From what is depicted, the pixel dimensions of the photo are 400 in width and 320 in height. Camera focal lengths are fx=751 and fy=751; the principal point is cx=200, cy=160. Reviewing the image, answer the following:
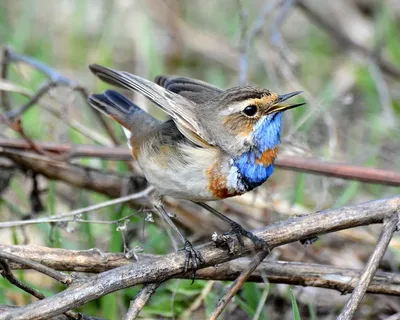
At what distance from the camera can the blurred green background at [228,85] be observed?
4859 millimetres

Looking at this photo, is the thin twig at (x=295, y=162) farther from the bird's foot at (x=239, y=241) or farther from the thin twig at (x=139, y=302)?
the thin twig at (x=139, y=302)

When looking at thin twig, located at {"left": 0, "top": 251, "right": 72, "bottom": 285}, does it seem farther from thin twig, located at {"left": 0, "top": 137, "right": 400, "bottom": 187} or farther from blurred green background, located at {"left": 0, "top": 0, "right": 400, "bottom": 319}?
thin twig, located at {"left": 0, "top": 137, "right": 400, "bottom": 187}

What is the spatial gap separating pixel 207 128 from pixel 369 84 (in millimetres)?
3468

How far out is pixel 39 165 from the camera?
528 centimetres

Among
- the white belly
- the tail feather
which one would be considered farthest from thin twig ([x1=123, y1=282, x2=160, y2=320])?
the tail feather

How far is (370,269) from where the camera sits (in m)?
3.57

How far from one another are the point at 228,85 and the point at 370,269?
428cm

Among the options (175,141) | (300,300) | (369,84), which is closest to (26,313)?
(175,141)

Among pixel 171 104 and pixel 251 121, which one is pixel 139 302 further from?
pixel 251 121

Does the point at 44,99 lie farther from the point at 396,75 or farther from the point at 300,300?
the point at 396,75

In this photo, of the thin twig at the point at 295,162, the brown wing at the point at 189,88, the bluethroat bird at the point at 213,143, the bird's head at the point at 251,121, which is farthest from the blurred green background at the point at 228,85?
the bird's head at the point at 251,121

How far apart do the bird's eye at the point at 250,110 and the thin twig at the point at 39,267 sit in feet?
4.61

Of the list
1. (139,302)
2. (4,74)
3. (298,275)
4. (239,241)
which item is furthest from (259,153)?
(4,74)

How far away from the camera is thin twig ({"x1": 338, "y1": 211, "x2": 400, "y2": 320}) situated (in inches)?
134
